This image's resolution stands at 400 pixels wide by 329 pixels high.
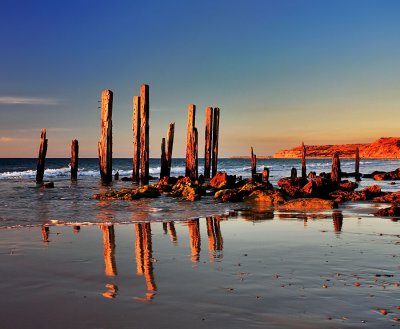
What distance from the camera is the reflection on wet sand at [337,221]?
10.8 m

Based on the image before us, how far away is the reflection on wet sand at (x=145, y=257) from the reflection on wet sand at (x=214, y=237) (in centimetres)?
105

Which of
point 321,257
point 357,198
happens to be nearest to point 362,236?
point 321,257

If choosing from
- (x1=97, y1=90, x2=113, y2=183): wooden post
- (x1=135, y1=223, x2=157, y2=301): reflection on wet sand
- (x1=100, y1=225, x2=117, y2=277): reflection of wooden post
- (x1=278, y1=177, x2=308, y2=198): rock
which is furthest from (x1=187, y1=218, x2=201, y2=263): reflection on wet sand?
(x1=97, y1=90, x2=113, y2=183): wooden post

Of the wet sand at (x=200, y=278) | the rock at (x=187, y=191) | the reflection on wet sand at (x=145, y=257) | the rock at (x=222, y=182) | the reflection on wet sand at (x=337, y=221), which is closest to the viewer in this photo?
the wet sand at (x=200, y=278)

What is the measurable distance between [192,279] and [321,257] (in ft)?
8.08

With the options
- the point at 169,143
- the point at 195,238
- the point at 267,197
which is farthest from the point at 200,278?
the point at 169,143

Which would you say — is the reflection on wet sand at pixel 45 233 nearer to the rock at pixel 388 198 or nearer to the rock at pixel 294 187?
the rock at pixel 294 187

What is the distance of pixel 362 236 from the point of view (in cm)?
967

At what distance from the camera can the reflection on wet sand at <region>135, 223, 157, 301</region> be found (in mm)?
5637

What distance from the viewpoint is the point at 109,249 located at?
8.17 m

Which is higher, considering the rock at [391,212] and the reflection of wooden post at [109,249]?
the rock at [391,212]

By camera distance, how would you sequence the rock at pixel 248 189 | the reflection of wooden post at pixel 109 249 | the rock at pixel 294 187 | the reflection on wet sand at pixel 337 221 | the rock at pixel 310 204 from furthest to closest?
the rock at pixel 294 187, the rock at pixel 248 189, the rock at pixel 310 204, the reflection on wet sand at pixel 337 221, the reflection of wooden post at pixel 109 249

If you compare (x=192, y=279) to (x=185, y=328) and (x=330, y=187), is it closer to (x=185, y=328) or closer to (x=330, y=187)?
(x=185, y=328)

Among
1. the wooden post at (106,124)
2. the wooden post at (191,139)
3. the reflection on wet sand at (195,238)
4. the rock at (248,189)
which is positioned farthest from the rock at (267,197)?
the wooden post at (106,124)
